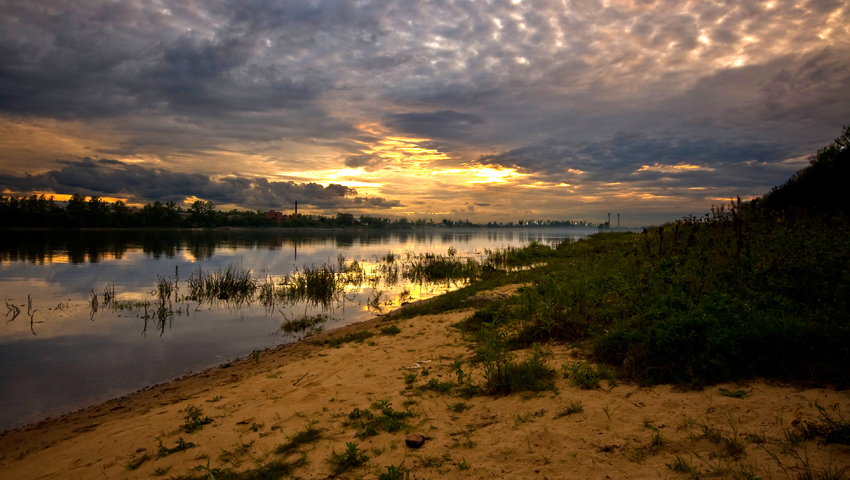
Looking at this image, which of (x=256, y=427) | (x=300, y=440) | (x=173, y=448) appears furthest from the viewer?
(x=256, y=427)

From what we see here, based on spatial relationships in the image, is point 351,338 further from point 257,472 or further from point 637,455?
point 637,455

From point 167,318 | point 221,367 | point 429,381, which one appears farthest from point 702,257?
point 167,318

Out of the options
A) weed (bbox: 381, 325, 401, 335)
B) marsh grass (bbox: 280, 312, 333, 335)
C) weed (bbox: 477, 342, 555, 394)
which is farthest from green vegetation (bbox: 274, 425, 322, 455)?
marsh grass (bbox: 280, 312, 333, 335)

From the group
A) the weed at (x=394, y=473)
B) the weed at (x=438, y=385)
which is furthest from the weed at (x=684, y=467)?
the weed at (x=438, y=385)

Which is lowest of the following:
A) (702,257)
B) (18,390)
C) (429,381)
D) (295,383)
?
(18,390)

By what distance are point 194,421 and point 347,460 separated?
2.87 meters

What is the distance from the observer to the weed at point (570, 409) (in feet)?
14.3

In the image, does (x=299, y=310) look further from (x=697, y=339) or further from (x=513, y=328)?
(x=697, y=339)

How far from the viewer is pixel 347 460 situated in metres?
4.03

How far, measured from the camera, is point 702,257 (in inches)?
318

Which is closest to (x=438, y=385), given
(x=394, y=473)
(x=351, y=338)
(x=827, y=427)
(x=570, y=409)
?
(x=570, y=409)

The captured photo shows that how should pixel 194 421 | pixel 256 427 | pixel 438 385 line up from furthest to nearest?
pixel 438 385 < pixel 194 421 < pixel 256 427

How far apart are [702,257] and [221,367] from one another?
419 inches

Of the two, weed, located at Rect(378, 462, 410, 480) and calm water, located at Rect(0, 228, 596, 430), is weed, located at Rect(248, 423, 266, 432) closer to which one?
weed, located at Rect(378, 462, 410, 480)
